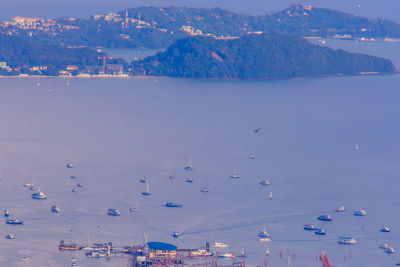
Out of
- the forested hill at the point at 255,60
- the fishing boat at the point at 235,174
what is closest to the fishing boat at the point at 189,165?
the fishing boat at the point at 235,174

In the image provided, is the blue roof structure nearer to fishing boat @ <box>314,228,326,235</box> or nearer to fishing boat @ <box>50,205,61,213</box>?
fishing boat @ <box>314,228,326,235</box>

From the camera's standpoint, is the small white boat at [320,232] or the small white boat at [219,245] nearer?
the small white boat at [219,245]

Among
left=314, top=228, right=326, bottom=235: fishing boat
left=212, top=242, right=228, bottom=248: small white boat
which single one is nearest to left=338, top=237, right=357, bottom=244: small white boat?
left=314, top=228, right=326, bottom=235: fishing boat

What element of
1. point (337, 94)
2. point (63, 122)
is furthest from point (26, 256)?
point (337, 94)

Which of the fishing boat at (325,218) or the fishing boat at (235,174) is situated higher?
the fishing boat at (235,174)

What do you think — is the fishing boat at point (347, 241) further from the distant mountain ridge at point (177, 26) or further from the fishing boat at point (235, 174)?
the distant mountain ridge at point (177, 26)

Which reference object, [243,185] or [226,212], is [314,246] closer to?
[226,212]
